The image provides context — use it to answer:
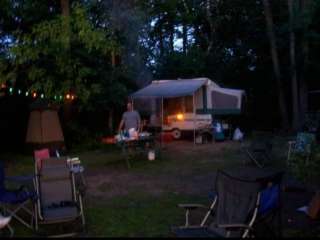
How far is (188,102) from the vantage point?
17.9 metres

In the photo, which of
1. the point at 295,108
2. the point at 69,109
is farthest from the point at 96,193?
the point at 295,108

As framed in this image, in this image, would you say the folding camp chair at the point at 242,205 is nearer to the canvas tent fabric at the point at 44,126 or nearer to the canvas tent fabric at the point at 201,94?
the canvas tent fabric at the point at 44,126

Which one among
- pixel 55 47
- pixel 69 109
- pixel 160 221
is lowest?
pixel 160 221

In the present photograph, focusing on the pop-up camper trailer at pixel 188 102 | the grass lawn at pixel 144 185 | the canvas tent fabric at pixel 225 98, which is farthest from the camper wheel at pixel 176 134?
the grass lawn at pixel 144 185

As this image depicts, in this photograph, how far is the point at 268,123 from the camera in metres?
23.0

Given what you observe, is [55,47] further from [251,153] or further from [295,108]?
[295,108]

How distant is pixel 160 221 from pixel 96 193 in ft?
7.21

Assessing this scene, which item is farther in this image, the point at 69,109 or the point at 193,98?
the point at 193,98

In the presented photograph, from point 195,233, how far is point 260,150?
606cm

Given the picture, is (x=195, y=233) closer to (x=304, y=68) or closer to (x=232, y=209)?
(x=232, y=209)

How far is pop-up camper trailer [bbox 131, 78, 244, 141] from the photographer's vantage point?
678 inches

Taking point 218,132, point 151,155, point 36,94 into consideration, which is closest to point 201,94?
point 218,132

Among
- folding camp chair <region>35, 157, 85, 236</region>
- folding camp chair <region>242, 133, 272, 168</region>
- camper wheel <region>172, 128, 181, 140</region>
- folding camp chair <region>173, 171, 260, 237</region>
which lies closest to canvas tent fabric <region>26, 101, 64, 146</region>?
camper wheel <region>172, 128, 181, 140</region>

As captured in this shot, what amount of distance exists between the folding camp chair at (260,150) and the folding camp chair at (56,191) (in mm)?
5158
